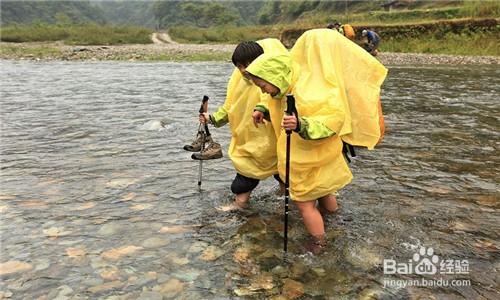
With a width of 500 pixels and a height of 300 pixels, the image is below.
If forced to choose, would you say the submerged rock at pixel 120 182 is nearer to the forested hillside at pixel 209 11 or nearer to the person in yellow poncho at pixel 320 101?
the person in yellow poncho at pixel 320 101

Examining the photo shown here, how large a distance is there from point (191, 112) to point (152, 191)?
6571 mm

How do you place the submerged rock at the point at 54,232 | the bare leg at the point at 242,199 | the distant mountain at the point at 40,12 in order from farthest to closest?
the distant mountain at the point at 40,12, the bare leg at the point at 242,199, the submerged rock at the point at 54,232

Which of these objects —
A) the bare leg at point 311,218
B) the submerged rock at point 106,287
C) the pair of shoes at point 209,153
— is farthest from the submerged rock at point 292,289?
the pair of shoes at point 209,153

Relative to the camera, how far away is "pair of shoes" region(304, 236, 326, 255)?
15.5 feet

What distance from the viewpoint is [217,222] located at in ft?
18.0

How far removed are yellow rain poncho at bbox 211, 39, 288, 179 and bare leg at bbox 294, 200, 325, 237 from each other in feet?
2.55

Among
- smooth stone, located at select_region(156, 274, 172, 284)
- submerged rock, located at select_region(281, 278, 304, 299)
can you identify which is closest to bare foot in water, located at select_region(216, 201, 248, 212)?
smooth stone, located at select_region(156, 274, 172, 284)

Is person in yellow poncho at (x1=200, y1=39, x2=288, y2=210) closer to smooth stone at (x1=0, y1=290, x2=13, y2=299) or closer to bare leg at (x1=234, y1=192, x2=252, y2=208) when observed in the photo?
bare leg at (x1=234, y1=192, x2=252, y2=208)

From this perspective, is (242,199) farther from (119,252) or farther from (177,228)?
(119,252)

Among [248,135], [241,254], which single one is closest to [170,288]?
[241,254]

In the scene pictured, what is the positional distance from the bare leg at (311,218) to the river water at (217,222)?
226 millimetres

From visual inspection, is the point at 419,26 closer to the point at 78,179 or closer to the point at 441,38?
the point at 441,38

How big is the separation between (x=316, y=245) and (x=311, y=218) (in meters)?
0.30

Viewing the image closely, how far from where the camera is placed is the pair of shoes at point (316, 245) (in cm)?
471
